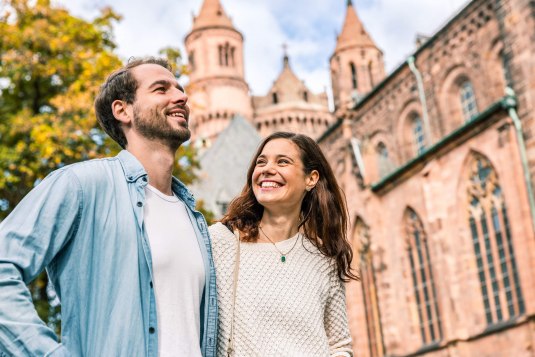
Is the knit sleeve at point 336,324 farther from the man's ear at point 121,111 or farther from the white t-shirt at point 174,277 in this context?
the man's ear at point 121,111

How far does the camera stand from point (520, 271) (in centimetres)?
1709

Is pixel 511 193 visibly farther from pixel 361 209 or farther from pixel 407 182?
pixel 361 209

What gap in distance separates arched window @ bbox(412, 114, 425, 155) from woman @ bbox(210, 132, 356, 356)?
25168 millimetres

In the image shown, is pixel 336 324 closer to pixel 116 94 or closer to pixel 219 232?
pixel 219 232

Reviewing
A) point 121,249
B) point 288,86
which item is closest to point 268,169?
point 121,249

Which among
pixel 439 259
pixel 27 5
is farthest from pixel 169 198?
pixel 439 259

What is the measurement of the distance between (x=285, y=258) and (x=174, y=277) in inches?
29.0

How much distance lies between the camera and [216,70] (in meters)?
55.6

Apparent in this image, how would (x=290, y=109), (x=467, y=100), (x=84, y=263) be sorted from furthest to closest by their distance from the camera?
(x=290, y=109) → (x=467, y=100) → (x=84, y=263)

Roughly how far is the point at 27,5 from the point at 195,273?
42.2ft

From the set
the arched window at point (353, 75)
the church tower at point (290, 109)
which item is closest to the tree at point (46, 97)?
the arched window at point (353, 75)

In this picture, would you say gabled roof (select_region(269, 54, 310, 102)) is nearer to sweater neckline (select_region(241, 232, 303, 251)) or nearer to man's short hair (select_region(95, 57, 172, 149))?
sweater neckline (select_region(241, 232, 303, 251))

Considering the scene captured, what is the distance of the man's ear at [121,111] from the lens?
8.71 ft

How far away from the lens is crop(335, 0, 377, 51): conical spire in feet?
163
